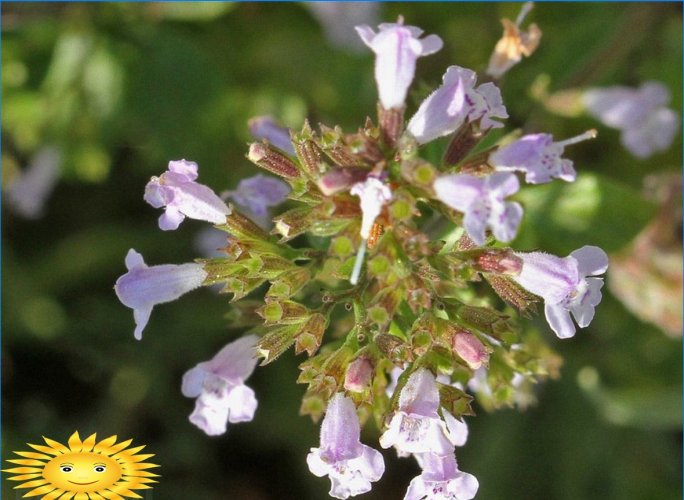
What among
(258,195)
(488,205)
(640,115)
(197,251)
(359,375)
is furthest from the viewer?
(197,251)

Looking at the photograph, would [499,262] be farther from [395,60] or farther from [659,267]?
[659,267]

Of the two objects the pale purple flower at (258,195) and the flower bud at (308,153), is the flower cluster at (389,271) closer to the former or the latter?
the flower bud at (308,153)

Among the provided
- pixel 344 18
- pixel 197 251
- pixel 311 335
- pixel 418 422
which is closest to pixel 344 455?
pixel 418 422

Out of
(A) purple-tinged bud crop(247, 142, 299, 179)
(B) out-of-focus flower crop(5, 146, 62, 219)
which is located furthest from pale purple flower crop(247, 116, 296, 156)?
(B) out-of-focus flower crop(5, 146, 62, 219)

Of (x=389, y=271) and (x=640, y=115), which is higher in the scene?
(x=389, y=271)

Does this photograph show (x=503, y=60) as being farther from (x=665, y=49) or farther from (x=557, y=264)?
(x=665, y=49)
